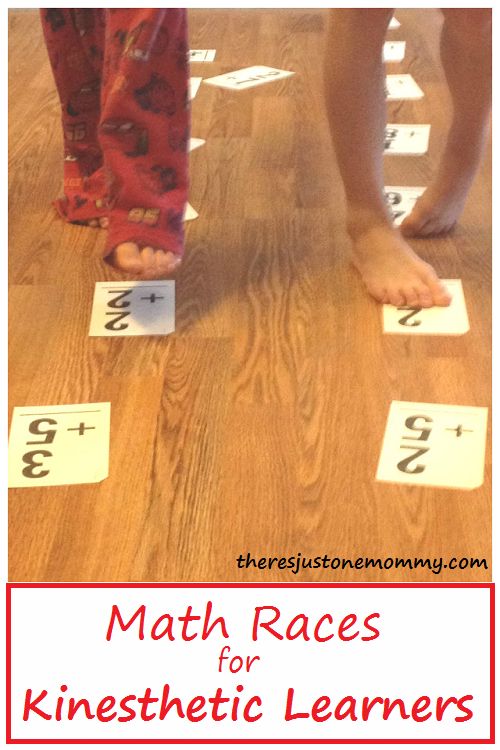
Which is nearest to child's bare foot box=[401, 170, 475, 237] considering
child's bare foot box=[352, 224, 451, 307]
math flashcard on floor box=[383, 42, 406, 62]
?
child's bare foot box=[352, 224, 451, 307]

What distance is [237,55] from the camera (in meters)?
2.40

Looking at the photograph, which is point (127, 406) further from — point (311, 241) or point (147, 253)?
point (311, 241)

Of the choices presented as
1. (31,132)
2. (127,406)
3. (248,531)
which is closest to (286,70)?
(31,132)

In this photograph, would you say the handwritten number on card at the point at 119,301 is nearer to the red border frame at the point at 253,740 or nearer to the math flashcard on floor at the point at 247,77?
the red border frame at the point at 253,740

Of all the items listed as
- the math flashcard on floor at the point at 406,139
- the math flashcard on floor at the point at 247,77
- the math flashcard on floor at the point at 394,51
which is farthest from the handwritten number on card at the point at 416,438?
the math flashcard on floor at the point at 394,51

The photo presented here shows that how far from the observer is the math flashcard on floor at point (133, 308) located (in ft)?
4.56

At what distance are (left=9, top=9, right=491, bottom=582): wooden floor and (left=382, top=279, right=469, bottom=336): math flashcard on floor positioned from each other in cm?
2

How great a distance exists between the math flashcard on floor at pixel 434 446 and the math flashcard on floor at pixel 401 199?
1.64ft

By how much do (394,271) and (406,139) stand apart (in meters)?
0.55

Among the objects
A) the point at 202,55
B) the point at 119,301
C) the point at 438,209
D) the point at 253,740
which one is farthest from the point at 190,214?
the point at 253,740

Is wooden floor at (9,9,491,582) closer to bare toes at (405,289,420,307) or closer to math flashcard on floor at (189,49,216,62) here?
bare toes at (405,289,420,307)

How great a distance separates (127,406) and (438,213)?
2.00 feet

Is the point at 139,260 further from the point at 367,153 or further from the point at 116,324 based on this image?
the point at 367,153

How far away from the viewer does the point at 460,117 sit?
4.92 ft
